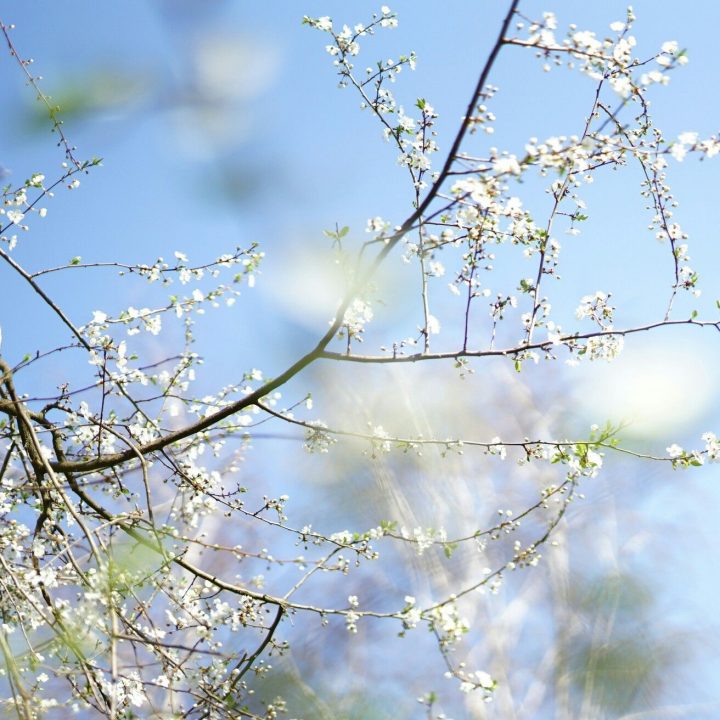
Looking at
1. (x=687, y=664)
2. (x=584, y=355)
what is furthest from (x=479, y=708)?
(x=584, y=355)

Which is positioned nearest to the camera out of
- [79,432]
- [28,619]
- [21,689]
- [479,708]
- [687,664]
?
[21,689]

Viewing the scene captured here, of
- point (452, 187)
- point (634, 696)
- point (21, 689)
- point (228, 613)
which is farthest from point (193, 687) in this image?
point (634, 696)

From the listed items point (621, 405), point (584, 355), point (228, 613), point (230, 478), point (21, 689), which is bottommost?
point (21, 689)

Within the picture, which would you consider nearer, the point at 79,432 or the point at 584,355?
the point at 584,355

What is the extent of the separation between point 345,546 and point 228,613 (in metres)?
0.44

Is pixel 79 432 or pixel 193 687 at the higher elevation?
pixel 79 432

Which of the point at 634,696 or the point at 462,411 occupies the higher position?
the point at 462,411

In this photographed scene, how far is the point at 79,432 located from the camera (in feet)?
7.57

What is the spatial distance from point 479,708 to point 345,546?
4337 mm

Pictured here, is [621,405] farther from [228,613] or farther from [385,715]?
[228,613]

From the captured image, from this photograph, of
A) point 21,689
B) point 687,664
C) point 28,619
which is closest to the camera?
point 21,689

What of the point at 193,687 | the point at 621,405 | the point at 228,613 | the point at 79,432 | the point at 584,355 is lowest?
the point at 193,687

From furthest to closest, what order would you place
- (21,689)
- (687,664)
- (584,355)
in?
(687,664) → (584,355) → (21,689)

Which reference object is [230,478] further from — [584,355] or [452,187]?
[452,187]
